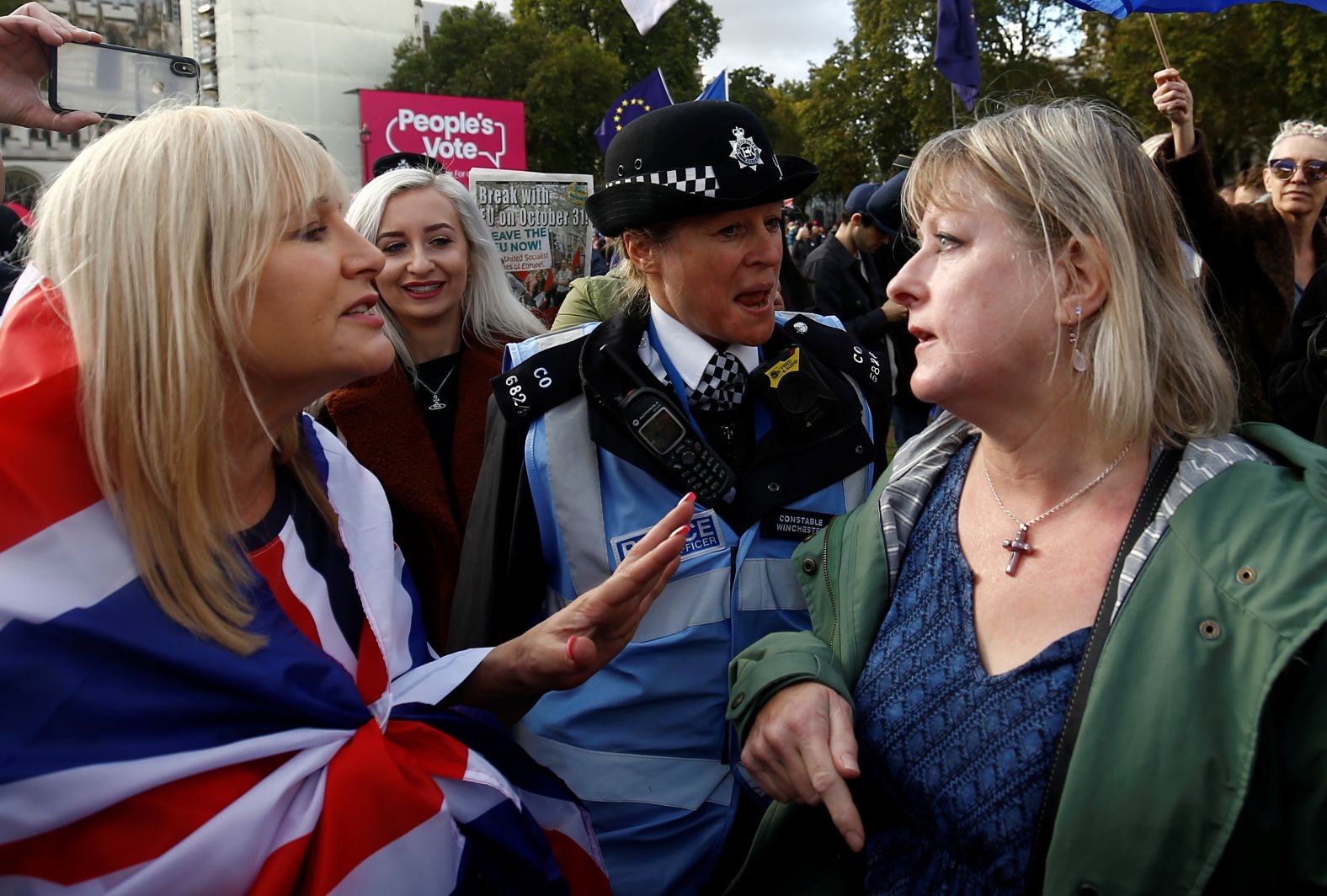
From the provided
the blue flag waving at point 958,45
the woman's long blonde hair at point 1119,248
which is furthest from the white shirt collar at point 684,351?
the blue flag waving at point 958,45

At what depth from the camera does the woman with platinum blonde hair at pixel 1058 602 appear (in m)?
1.33

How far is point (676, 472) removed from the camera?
215 centimetres

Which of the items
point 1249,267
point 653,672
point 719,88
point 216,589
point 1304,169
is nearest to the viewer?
point 216,589

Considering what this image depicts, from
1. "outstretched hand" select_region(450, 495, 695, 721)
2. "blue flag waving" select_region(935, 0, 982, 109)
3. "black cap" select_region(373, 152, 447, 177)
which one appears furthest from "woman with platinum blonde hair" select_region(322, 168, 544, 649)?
"blue flag waving" select_region(935, 0, 982, 109)

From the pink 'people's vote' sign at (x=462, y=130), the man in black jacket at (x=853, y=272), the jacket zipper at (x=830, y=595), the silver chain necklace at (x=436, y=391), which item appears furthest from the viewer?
the pink 'people's vote' sign at (x=462, y=130)

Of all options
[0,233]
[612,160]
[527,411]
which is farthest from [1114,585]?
[0,233]

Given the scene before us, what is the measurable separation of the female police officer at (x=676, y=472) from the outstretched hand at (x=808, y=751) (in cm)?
44

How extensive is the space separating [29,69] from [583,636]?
193 cm

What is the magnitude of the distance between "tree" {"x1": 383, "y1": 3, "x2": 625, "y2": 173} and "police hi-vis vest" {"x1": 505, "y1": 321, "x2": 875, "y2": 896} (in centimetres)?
3327

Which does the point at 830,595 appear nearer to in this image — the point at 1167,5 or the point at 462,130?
the point at 1167,5

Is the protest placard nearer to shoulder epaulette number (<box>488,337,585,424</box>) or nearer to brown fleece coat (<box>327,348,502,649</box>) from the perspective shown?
brown fleece coat (<box>327,348,502,649</box>)

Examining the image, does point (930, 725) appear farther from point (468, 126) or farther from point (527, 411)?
point (468, 126)

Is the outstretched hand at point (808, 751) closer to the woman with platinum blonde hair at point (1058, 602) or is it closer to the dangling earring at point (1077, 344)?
the woman with platinum blonde hair at point (1058, 602)

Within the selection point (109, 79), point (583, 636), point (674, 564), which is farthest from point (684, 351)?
point (109, 79)
